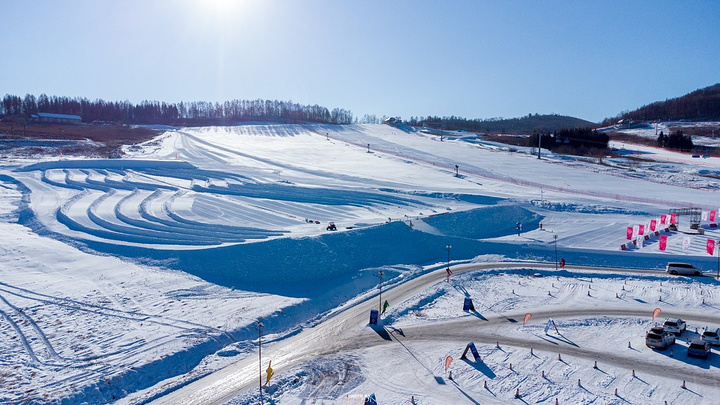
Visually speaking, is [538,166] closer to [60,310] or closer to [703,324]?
[703,324]

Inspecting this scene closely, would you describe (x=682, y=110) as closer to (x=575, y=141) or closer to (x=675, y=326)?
(x=575, y=141)

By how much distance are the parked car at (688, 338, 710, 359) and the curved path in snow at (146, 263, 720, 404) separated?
855 millimetres

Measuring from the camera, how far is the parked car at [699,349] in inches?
798

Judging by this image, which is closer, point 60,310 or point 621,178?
point 60,310

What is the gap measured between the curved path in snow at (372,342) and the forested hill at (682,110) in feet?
500

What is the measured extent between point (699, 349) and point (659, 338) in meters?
1.39

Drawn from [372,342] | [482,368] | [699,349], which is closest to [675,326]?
[699,349]

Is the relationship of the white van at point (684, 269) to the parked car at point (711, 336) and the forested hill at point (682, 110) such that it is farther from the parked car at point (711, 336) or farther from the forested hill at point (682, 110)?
the forested hill at point (682, 110)

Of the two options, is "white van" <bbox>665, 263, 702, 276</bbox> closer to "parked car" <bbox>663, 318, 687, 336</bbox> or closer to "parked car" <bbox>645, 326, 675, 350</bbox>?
"parked car" <bbox>663, 318, 687, 336</bbox>

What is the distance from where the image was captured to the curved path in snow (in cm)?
1858

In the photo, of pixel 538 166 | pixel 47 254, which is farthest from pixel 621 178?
pixel 47 254

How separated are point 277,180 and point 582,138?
65786 millimetres

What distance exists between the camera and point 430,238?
37.9 meters

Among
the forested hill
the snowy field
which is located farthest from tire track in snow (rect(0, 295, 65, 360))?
the forested hill
